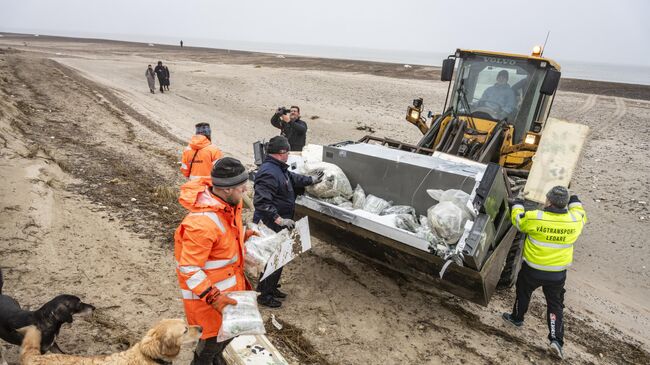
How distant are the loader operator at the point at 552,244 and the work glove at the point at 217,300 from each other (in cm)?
264

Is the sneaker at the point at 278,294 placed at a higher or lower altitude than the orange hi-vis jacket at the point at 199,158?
lower

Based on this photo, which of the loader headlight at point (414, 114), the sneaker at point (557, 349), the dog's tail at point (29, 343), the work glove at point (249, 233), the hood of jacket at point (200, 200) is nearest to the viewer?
the hood of jacket at point (200, 200)

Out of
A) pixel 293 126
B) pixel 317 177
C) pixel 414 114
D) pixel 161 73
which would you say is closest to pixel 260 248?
pixel 317 177

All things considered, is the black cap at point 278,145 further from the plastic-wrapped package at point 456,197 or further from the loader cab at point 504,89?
the loader cab at point 504,89

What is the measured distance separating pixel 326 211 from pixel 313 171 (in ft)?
2.02

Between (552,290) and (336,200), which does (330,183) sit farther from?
(552,290)

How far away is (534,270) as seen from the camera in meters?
3.63

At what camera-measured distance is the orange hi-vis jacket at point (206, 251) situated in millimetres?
Answer: 2271

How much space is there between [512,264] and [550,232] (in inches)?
47.3

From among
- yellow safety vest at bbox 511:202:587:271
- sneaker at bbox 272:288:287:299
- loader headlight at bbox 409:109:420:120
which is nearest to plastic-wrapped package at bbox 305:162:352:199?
sneaker at bbox 272:288:287:299

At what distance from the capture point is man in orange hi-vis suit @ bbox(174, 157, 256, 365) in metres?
2.27

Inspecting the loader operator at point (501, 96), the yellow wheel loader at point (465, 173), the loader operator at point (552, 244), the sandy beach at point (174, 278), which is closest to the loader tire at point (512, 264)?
the yellow wheel loader at point (465, 173)

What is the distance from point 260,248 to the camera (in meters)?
3.07

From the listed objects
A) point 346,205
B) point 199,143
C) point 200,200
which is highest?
point 200,200
